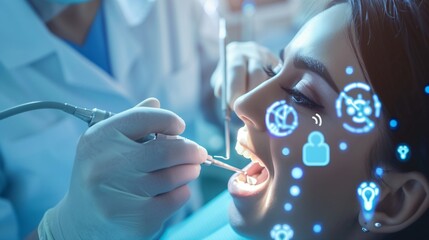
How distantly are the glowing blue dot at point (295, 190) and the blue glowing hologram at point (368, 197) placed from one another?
0.30 ft

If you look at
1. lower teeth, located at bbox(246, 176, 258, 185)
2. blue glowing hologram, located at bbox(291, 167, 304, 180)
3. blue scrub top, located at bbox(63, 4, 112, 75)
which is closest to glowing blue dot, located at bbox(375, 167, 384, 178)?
blue glowing hologram, located at bbox(291, 167, 304, 180)

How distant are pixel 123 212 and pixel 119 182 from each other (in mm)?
51

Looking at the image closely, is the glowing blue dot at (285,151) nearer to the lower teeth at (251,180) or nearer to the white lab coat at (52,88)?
the lower teeth at (251,180)

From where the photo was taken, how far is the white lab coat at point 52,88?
0.92 meters

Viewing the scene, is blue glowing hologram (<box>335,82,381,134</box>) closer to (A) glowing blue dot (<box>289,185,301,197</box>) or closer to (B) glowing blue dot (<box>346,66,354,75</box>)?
(B) glowing blue dot (<box>346,66,354,75</box>)

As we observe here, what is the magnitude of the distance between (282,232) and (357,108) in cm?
25

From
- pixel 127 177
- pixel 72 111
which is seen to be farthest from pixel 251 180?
pixel 72 111

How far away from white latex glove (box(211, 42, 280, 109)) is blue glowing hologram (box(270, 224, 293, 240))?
0.26 m

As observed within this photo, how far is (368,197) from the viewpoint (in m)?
0.65

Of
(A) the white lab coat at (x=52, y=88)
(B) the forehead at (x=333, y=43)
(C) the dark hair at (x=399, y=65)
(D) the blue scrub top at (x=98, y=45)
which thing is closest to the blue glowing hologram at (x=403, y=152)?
(C) the dark hair at (x=399, y=65)

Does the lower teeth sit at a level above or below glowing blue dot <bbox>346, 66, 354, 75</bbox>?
below

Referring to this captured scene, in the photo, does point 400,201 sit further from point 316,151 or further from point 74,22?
point 74,22

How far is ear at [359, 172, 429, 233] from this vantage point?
2.06 ft

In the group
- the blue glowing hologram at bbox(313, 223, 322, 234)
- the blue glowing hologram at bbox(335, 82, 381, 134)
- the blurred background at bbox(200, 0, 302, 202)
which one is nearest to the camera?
the blue glowing hologram at bbox(335, 82, 381, 134)
